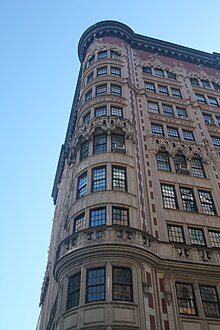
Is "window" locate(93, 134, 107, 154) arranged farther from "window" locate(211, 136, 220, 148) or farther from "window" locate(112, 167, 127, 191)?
"window" locate(211, 136, 220, 148)

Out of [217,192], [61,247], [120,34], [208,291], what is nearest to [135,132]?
[217,192]

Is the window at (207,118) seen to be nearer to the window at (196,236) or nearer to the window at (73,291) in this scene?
the window at (196,236)

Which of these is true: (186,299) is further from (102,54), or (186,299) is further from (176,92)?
(102,54)

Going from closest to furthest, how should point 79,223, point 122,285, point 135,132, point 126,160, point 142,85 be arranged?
point 122,285 < point 79,223 < point 126,160 < point 135,132 < point 142,85

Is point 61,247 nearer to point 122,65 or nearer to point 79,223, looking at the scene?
point 79,223

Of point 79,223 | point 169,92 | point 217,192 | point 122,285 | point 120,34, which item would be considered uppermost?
point 120,34

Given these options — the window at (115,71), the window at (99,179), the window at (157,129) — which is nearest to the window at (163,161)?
the window at (157,129)

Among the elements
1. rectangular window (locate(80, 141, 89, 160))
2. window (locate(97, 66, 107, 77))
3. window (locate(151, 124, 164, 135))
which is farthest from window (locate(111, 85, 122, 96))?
rectangular window (locate(80, 141, 89, 160))

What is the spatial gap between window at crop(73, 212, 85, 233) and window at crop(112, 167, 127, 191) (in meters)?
3.32

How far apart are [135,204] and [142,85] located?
20548mm

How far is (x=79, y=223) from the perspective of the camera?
27.8 meters

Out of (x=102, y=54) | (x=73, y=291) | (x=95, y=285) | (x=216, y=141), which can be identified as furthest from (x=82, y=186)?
(x=102, y=54)

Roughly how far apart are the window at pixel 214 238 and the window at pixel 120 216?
24.1 feet

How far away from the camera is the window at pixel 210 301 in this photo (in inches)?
950
